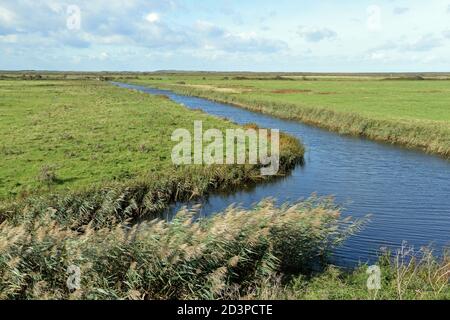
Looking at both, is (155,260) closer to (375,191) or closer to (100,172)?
(100,172)

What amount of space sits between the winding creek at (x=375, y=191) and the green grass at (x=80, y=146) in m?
5.52

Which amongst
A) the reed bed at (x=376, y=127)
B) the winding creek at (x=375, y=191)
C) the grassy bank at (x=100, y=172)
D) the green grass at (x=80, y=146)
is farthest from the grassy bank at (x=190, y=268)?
the reed bed at (x=376, y=127)

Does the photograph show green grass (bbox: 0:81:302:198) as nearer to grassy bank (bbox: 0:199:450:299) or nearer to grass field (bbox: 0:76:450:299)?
grass field (bbox: 0:76:450:299)

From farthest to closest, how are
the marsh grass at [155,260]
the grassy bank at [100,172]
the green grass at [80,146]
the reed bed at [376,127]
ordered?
the reed bed at [376,127] → the green grass at [80,146] → the grassy bank at [100,172] → the marsh grass at [155,260]

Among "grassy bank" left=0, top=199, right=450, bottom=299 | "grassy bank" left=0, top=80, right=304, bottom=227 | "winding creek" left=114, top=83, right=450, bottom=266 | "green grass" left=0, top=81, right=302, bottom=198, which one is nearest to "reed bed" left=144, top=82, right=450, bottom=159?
"winding creek" left=114, top=83, right=450, bottom=266

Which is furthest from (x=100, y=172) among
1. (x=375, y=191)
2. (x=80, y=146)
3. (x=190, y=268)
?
(x=375, y=191)

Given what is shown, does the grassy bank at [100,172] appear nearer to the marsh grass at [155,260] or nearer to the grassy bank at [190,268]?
the marsh grass at [155,260]

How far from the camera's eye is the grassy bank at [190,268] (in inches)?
408

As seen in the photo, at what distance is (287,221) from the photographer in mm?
12875

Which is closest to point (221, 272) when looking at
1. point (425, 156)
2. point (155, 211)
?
point (155, 211)

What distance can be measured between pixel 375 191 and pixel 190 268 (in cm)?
1523

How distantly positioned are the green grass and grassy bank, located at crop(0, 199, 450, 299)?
30.0ft

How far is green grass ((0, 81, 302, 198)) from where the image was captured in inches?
864
